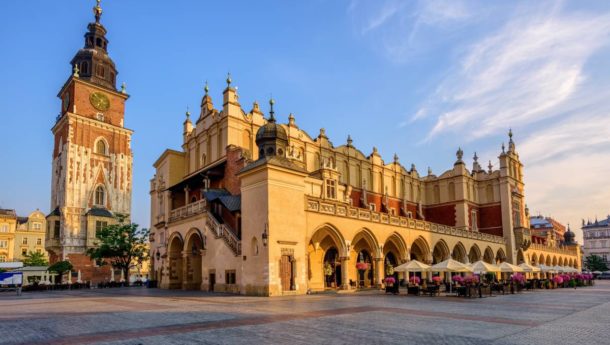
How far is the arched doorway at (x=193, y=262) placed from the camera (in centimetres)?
3586

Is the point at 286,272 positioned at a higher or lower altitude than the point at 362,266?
higher

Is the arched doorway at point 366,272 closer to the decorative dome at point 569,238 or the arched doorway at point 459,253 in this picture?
the arched doorway at point 459,253

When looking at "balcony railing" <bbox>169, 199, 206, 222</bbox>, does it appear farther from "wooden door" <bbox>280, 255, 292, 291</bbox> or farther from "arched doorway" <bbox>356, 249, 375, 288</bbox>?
"arched doorway" <bbox>356, 249, 375, 288</bbox>

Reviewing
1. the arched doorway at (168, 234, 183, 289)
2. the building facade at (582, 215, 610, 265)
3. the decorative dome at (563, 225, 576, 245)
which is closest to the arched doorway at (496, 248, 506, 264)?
the arched doorway at (168, 234, 183, 289)

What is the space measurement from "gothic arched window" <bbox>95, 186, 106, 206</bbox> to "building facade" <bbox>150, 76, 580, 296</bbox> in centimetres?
2081

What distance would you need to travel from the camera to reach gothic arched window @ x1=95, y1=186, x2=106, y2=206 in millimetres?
64188

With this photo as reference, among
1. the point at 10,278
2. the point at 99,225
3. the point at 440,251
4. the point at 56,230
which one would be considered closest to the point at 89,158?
the point at 99,225

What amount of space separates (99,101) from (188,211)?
1573 inches

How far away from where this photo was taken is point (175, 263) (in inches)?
1529

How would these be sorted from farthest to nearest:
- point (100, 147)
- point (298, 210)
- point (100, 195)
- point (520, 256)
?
point (100, 147)
point (100, 195)
point (520, 256)
point (298, 210)

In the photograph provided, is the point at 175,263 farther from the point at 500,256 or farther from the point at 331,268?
the point at 500,256

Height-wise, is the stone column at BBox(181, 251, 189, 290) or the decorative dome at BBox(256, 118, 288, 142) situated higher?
the decorative dome at BBox(256, 118, 288, 142)

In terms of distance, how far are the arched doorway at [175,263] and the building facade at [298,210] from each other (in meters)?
0.08

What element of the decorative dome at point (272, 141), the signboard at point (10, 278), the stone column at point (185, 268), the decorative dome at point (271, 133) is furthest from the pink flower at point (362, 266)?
the signboard at point (10, 278)
